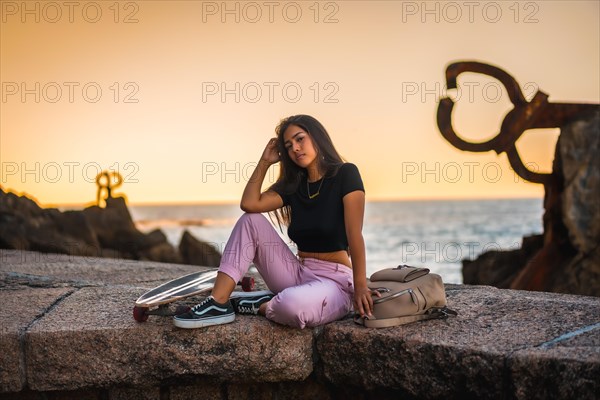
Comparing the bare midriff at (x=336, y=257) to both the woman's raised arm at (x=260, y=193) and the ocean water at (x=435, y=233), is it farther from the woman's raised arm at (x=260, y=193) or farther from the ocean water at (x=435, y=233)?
the ocean water at (x=435, y=233)

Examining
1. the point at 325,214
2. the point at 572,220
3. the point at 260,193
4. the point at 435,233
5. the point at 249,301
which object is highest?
the point at 260,193

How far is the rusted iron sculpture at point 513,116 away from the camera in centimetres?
676

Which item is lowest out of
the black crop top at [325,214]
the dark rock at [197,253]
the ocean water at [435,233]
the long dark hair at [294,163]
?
the ocean water at [435,233]

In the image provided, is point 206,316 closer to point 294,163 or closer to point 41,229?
point 294,163

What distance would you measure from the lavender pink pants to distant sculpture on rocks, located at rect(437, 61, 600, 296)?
3676 mm

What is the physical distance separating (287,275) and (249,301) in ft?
0.80

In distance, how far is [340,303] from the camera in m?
3.49

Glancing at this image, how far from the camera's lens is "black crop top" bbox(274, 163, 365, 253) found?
3592 mm

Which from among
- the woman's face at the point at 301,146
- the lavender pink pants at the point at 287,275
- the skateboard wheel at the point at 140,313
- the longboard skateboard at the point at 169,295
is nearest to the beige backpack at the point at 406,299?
the lavender pink pants at the point at 287,275

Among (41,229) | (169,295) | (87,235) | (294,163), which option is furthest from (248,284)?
(87,235)

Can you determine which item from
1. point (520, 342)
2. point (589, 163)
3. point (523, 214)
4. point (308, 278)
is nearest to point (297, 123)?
point (308, 278)

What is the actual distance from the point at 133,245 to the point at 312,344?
1053 cm

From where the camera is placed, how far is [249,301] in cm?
364

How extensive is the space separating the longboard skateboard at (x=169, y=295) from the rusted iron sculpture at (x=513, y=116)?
378 cm
